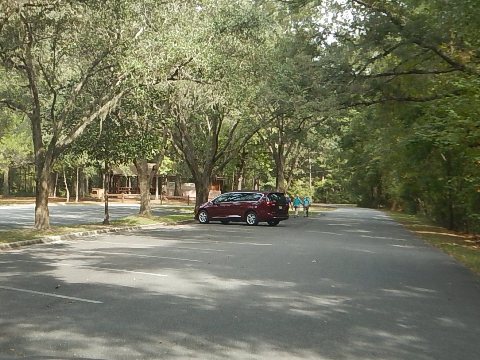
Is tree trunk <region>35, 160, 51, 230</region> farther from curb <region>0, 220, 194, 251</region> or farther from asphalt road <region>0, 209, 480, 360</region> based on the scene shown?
asphalt road <region>0, 209, 480, 360</region>

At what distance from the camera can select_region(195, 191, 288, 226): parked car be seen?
2802 centimetres

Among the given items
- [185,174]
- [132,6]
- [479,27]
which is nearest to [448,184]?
[479,27]

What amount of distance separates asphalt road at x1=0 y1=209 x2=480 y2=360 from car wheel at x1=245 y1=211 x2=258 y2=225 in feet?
44.1

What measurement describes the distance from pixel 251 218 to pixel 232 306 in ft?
67.2

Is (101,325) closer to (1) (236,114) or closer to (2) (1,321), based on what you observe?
(2) (1,321)

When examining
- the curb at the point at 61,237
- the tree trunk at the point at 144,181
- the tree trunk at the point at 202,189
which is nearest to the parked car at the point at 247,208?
the tree trunk at the point at 144,181

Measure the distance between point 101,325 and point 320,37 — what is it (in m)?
15.8

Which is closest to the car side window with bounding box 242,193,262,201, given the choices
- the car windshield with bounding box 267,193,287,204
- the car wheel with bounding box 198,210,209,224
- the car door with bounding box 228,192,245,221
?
the car door with bounding box 228,192,245,221

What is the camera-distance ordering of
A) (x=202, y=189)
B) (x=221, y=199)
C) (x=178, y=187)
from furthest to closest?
1. (x=178, y=187)
2. (x=202, y=189)
3. (x=221, y=199)

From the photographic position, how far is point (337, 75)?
18.9 meters

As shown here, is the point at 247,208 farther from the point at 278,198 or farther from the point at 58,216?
the point at 58,216

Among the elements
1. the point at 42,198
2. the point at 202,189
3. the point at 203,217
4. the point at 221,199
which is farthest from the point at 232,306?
the point at 202,189

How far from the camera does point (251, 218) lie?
28266mm

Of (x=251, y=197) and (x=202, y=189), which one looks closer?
(x=251, y=197)
